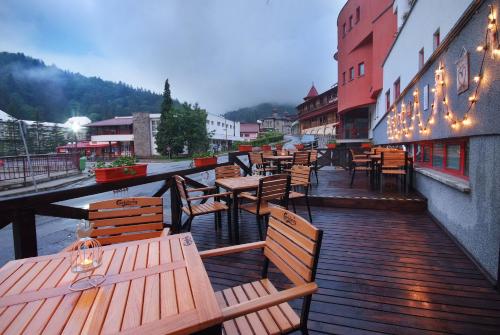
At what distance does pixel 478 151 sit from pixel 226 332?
3200mm

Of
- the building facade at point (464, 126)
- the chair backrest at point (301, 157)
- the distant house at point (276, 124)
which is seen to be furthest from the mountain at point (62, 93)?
the building facade at point (464, 126)

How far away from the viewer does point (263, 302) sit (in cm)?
126

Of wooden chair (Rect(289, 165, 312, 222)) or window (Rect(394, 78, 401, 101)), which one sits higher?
window (Rect(394, 78, 401, 101))

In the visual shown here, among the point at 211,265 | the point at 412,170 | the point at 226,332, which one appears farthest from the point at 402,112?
the point at 226,332

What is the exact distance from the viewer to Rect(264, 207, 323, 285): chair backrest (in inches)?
55.4

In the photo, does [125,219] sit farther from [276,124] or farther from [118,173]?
[276,124]

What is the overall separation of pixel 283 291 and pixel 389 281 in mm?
1836

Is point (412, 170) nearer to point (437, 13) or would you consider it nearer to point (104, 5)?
point (437, 13)

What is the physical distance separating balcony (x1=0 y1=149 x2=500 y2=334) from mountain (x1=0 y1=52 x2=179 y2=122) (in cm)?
6071

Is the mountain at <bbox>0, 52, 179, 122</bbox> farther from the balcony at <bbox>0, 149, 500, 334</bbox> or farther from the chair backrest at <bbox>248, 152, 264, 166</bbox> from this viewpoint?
the balcony at <bbox>0, 149, 500, 334</bbox>

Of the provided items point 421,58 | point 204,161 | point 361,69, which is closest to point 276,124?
point 361,69

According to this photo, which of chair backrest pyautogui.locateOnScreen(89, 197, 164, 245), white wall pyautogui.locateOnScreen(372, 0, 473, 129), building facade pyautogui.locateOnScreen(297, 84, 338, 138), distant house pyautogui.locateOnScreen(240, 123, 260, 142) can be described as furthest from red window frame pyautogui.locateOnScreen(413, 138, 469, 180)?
distant house pyautogui.locateOnScreen(240, 123, 260, 142)

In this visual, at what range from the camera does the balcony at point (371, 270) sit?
6.73 feet

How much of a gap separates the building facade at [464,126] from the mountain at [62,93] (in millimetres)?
62042
